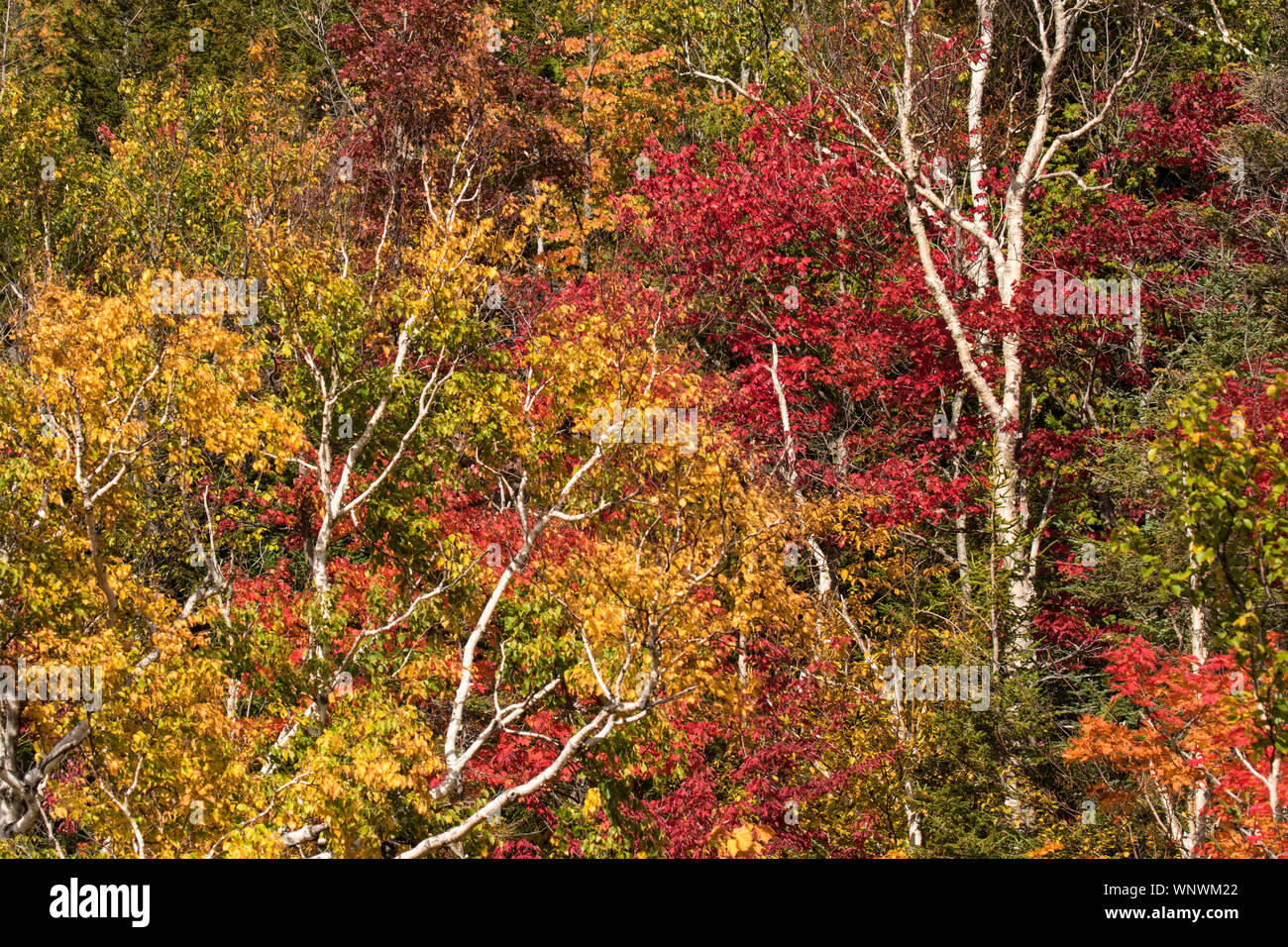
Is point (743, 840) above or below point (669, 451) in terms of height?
below

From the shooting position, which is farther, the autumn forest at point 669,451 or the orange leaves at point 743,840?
the orange leaves at point 743,840

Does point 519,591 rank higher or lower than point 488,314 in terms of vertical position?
lower

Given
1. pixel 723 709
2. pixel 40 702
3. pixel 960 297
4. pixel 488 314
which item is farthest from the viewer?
pixel 488 314

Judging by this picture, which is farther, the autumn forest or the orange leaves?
the orange leaves

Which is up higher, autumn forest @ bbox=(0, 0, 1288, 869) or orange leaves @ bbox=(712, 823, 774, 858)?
autumn forest @ bbox=(0, 0, 1288, 869)

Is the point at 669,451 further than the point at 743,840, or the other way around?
the point at 669,451

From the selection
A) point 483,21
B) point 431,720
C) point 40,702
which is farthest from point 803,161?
point 40,702

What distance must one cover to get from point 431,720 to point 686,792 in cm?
529

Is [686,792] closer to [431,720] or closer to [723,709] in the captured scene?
[723,709]

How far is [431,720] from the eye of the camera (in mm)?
19578

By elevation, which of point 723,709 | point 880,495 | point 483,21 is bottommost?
point 723,709

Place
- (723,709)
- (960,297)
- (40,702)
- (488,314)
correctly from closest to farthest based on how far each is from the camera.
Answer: (40,702) < (723,709) < (960,297) < (488,314)

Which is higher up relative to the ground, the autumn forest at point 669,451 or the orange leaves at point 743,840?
the autumn forest at point 669,451

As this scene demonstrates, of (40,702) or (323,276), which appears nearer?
(40,702)
